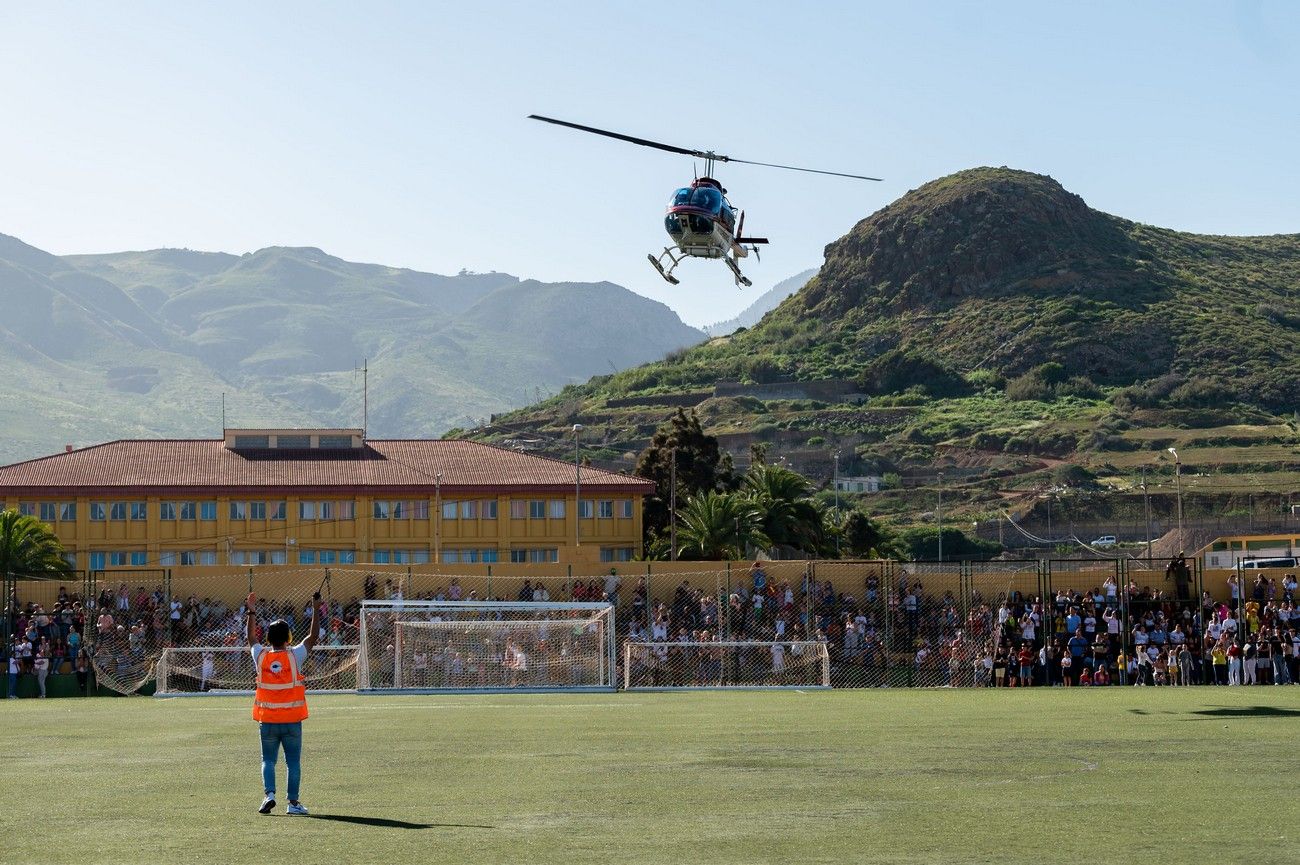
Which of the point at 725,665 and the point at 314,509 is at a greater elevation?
the point at 314,509

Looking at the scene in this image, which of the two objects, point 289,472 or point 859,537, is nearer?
point 289,472

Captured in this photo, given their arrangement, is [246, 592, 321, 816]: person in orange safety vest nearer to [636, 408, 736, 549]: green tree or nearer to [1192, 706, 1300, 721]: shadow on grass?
[1192, 706, 1300, 721]: shadow on grass

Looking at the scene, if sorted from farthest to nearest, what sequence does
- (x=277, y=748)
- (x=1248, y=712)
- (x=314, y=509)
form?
(x=314, y=509) → (x=1248, y=712) → (x=277, y=748)

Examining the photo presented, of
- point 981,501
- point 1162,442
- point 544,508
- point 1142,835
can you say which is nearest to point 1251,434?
point 1162,442

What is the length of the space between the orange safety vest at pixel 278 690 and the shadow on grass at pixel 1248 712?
48.5 feet

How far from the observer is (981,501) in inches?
5699

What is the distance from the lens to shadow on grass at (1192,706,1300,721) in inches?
932

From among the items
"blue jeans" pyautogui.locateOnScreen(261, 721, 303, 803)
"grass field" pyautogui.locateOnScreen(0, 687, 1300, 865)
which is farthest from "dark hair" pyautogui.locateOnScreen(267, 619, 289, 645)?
"grass field" pyautogui.locateOnScreen(0, 687, 1300, 865)

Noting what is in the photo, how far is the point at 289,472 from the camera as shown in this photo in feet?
271

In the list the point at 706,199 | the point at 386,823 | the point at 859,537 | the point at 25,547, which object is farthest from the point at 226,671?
the point at 859,537

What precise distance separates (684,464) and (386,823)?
7724 cm

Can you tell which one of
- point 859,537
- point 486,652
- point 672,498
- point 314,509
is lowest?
point 486,652

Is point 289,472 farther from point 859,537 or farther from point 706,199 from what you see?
point 706,199

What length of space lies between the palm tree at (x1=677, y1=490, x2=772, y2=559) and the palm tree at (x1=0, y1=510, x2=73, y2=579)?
26.3 m
